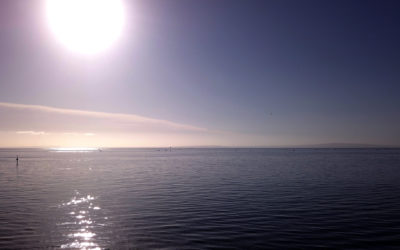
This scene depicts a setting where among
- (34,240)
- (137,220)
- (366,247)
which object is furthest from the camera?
(137,220)

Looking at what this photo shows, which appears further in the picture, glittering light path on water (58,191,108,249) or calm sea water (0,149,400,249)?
glittering light path on water (58,191,108,249)

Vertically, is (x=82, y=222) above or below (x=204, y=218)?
above

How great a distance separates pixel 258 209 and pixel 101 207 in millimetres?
17304

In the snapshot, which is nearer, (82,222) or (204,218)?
(82,222)

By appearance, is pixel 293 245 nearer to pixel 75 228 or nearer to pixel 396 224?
pixel 396 224

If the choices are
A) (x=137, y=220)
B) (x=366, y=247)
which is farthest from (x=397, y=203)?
(x=137, y=220)

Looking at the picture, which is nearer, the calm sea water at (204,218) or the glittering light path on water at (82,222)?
A: the calm sea water at (204,218)

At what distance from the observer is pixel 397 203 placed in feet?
108

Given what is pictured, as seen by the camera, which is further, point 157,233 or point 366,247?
point 157,233

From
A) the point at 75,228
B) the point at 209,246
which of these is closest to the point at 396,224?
the point at 209,246

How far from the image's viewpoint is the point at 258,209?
30.2m

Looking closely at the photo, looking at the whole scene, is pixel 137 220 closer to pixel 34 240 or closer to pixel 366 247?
pixel 34 240

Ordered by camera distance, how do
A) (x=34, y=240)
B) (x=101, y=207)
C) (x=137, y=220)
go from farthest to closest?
(x=101, y=207), (x=137, y=220), (x=34, y=240)

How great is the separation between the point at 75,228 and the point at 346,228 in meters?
21.9
